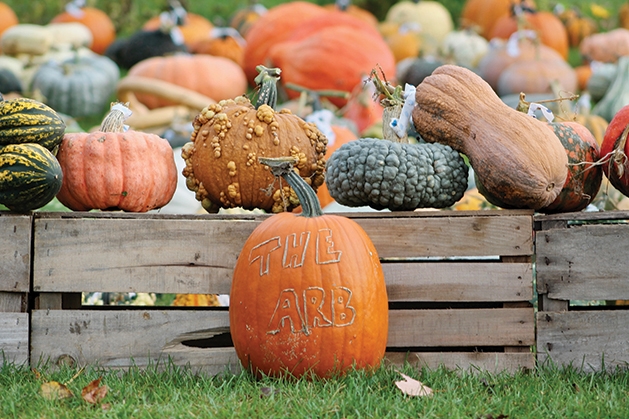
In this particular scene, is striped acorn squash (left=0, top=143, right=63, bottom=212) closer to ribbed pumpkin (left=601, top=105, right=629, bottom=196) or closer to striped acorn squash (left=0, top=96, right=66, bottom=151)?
striped acorn squash (left=0, top=96, right=66, bottom=151)

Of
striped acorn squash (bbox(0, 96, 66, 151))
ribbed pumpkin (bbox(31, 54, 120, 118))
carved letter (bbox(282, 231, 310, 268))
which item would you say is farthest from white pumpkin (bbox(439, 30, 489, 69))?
carved letter (bbox(282, 231, 310, 268))

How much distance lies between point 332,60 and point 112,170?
186 inches

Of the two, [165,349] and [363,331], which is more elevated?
[363,331]

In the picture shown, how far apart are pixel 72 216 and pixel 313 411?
1.18 meters

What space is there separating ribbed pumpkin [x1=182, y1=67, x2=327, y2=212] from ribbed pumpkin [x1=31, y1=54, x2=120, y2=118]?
5404 millimetres

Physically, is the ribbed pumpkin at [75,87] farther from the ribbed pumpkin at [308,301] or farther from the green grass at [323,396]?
the ribbed pumpkin at [308,301]

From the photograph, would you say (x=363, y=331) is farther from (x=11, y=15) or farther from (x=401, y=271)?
(x=11, y=15)

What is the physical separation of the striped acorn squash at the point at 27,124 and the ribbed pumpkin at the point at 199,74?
5261 mm

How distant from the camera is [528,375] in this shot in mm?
2693

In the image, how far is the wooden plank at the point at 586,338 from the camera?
2.73m

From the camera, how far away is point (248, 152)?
290cm

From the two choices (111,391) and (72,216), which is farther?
(72,216)

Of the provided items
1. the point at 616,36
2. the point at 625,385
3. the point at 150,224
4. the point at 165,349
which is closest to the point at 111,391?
the point at 165,349

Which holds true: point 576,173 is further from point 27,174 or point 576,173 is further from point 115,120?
point 27,174
